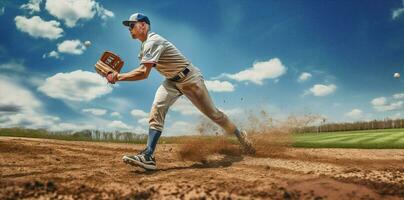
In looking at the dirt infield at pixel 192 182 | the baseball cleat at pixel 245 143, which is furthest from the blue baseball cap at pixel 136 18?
the baseball cleat at pixel 245 143

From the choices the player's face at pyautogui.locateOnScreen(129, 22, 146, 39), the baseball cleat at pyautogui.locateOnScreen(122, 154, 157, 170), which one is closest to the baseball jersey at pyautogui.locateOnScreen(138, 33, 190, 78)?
the player's face at pyautogui.locateOnScreen(129, 22, 146, 39)

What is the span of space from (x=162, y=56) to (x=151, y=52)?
0.90 ft

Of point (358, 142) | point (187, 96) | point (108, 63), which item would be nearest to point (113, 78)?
point (108, 63)

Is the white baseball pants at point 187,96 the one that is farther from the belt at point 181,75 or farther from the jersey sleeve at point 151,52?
the jersey sleeve at point 151,52

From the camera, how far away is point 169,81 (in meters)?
6.20

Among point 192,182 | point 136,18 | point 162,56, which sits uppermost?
point 136,18

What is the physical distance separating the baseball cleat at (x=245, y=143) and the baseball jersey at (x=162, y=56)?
2.01 meters

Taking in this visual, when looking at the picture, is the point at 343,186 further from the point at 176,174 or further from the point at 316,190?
the point at 176,174

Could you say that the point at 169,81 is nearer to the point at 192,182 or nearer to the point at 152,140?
the point at 152,140

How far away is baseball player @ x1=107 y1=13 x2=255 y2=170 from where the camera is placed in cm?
563

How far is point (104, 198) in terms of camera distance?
3.64 metres

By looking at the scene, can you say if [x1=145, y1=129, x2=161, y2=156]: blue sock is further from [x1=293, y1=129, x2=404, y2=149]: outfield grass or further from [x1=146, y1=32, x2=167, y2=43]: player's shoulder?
[x1=293, y1=129, x2=404, y2=149]: outfield grass

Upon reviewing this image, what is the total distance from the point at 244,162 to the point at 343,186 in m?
2.56

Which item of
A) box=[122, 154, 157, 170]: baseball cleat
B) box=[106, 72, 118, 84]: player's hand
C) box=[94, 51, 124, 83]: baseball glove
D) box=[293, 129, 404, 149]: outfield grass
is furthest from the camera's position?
box=[293, 129, 404, 149]: outfield grass
